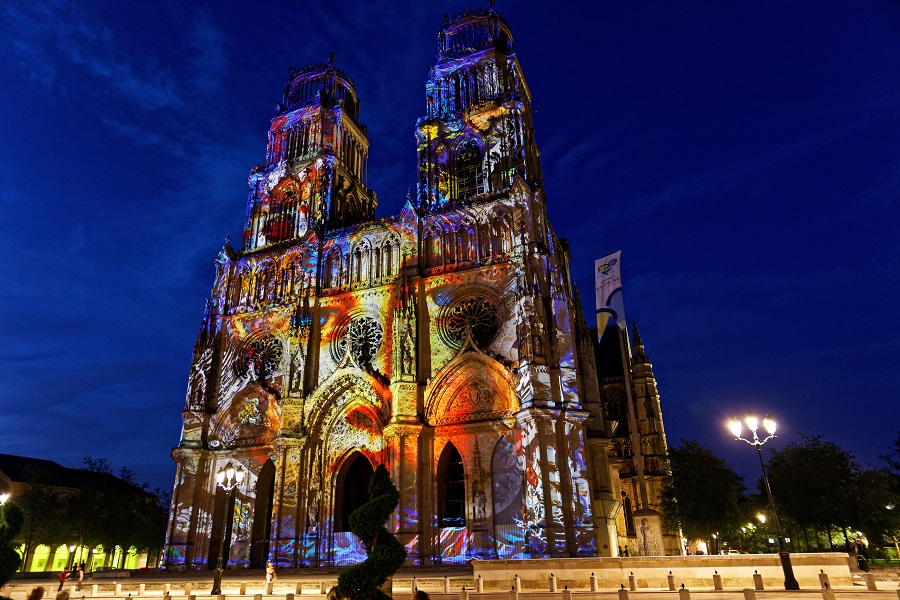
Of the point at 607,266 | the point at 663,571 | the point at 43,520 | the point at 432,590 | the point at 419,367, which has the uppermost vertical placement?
the point at 607,266

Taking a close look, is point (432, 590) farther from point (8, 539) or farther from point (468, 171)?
point (468, 171)

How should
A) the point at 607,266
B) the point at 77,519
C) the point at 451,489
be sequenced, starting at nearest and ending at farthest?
the point at 607,266 < the point at 451,489 < the point at 77,519

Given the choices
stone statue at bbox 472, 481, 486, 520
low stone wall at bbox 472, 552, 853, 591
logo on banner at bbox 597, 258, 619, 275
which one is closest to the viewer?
low stone wall at bbox 472, 552, 853, 591

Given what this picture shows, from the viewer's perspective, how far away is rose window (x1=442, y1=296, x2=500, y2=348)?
3259 cm

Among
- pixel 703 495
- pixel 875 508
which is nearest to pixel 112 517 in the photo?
pixel 703 495

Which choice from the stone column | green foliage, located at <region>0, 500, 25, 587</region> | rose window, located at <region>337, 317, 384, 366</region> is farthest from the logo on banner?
green foliage, located at <region>0, 500, 25, 587</region>

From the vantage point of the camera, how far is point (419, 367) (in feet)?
106

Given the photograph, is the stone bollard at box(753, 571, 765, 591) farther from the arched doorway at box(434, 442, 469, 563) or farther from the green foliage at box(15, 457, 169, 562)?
the green foliage at box(15, 457, 169, 562)

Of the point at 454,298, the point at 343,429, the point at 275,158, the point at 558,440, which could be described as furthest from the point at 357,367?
the point at 275,158

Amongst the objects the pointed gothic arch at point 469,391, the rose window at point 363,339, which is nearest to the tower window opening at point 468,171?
the rose window at point 363,339

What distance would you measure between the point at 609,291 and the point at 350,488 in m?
19.4

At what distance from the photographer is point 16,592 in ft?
76.2

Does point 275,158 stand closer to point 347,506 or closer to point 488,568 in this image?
point 347,506

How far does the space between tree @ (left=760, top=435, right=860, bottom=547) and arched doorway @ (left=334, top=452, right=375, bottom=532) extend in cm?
2594
